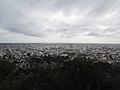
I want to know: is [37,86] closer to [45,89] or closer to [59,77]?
[45,89]

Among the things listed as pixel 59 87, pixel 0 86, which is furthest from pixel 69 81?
pixel 0 86

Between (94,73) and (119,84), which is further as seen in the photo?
(94,73)

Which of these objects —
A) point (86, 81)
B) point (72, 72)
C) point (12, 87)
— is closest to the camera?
point (12, 87)

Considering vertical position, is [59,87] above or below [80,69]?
below

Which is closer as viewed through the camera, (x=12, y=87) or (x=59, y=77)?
(x=12, y=87)

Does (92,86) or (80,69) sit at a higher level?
(80,69)

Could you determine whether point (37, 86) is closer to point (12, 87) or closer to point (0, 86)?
point (12, 87)

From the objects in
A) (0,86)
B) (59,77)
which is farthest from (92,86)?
(0,86)

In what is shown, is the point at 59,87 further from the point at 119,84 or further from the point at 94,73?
the point at 119,84

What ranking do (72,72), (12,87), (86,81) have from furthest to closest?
(72,72) → (86,81) → (12,87)
